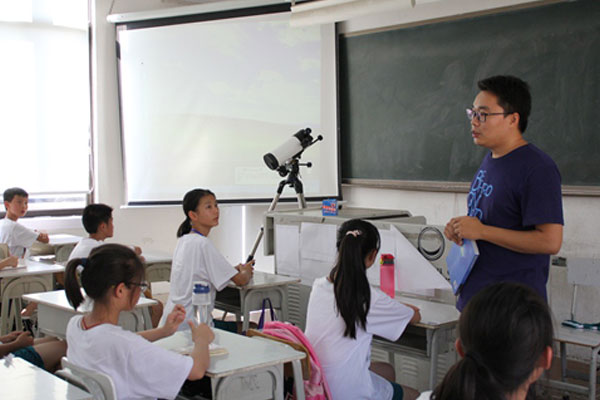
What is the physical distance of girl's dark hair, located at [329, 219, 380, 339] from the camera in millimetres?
2436

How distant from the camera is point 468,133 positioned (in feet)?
16.8

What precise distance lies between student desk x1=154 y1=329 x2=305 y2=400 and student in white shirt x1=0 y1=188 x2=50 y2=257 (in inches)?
128

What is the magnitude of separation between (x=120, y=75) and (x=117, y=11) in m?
0.68

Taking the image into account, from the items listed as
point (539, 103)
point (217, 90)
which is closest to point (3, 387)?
point (539, 103)

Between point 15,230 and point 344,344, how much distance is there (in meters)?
3.62

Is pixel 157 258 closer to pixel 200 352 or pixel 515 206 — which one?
pixel 200 352

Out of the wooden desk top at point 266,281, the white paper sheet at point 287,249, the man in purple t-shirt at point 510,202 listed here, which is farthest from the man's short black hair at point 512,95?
the white paper sheet at point 287,249

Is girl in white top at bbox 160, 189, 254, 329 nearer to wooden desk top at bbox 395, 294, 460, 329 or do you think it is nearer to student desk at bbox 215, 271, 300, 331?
student desk at bbox 215, 271, 300, 331

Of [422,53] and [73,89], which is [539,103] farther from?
[73,89]

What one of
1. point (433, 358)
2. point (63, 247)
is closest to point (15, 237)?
point (63, 247)

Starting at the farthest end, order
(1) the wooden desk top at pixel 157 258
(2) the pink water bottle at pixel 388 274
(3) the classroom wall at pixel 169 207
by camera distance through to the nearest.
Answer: (3) the classroom wall at pixel 169 207
(1) the wooden desk top at pixel 157 258
(2) the pink water bottle at pixel 388 274

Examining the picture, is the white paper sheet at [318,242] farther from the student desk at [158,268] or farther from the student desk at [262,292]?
the student desk at [158,268]

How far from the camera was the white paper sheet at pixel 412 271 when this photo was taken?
10.5 feet

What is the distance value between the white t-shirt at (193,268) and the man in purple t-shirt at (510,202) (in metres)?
A: 1.58
